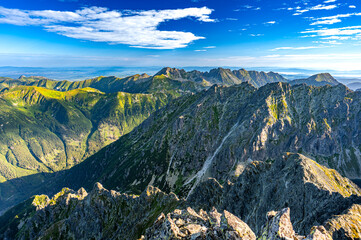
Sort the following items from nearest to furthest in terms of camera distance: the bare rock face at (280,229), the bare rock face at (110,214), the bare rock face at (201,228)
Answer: the bare rock face at (280,229) < the bare rock face at (201,228) < the bare rock face at (110,214)

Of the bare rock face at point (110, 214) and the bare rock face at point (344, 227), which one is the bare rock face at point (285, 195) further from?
the bare rock face at point (110, 214)

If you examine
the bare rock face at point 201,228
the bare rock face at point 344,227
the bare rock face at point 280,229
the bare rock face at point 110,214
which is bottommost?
the bare rock face at point 110,214

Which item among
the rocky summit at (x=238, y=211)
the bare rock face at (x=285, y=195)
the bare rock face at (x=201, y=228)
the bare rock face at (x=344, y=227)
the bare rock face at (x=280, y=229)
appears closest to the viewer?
the bare rock face at (x=280, y=229)

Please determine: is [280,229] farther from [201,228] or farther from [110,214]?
[110,214]

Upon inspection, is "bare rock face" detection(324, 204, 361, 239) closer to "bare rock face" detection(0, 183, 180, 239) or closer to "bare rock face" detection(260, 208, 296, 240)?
"bare rock face" detection(260, 208, 296, 240)

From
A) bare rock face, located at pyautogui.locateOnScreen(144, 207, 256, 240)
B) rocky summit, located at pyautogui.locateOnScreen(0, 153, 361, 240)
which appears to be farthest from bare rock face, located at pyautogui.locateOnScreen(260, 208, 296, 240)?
bare rock face, located at pyautogui.locateOnScreen(144, 207, 256, 240)

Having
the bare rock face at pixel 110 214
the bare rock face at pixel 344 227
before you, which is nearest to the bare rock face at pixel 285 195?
the bare rock face at pixel 344 227

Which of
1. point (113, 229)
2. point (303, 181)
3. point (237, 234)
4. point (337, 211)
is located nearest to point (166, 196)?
point (113, 229)

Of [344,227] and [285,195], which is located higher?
[344,227]

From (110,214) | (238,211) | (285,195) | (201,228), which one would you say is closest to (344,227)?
(201,228)
